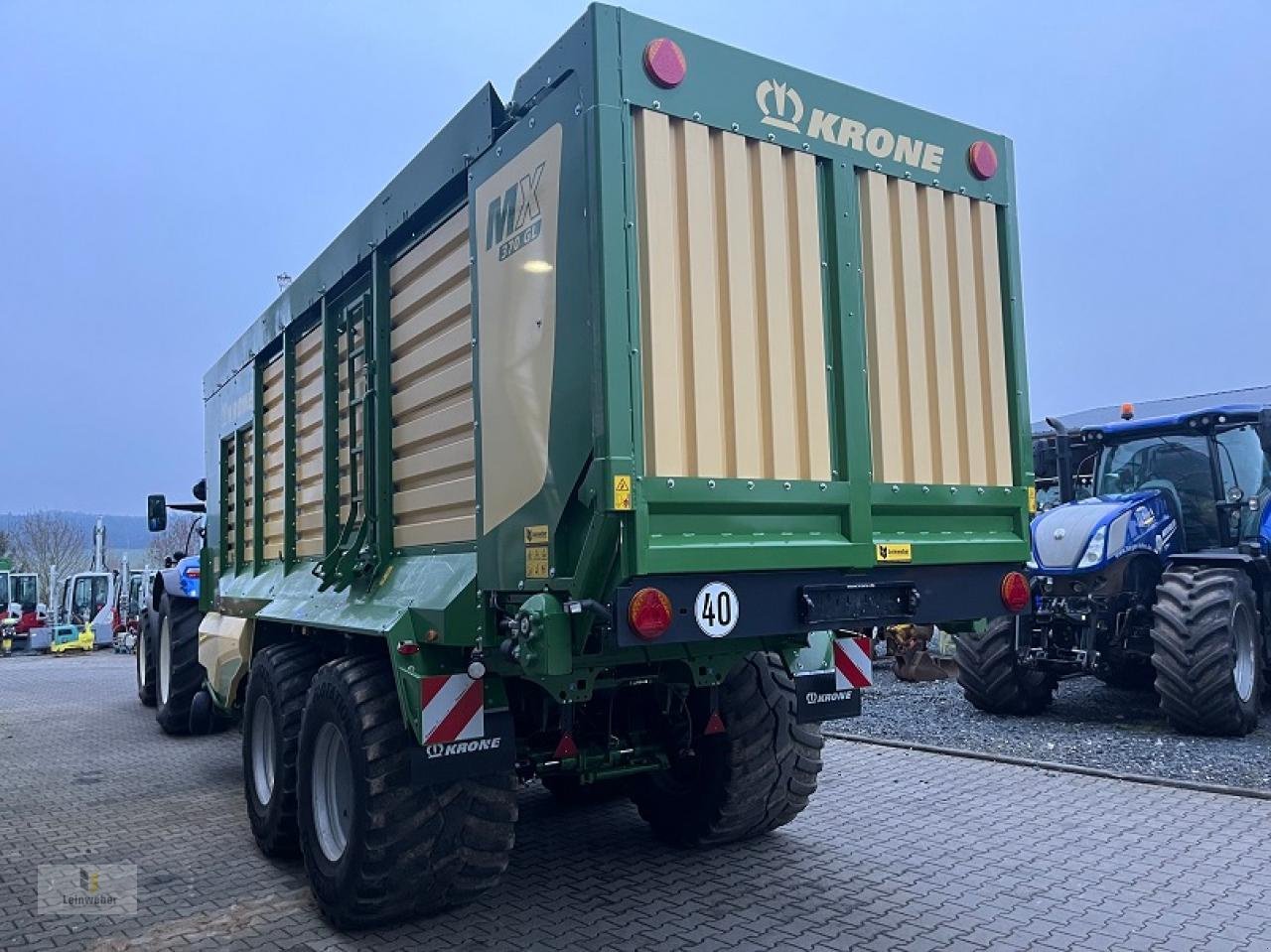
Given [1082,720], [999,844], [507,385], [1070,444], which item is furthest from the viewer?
[1070,444]

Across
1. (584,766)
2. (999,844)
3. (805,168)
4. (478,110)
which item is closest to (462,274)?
(478,110)

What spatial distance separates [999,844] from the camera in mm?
5348

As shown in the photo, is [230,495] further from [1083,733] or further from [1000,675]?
[1083,733]

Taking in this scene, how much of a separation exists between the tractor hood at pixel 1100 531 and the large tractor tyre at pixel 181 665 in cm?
754

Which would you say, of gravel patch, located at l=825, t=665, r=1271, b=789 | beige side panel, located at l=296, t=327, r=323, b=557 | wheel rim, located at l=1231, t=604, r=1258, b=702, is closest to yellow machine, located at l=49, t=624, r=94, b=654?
gravel patch, located at l=825, t=665, r=1271, b=789

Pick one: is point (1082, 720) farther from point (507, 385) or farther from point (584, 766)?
point (507, 385)

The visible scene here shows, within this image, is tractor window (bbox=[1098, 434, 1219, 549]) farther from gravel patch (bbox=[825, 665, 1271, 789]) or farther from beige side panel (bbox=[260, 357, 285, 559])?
beige side panel (bbox=[260, 357, 285, 559])

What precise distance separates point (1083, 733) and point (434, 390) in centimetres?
608

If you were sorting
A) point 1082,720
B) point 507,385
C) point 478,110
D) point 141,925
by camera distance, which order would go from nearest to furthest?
point 507,385, point 478,110, point 141,925, point 1082,720

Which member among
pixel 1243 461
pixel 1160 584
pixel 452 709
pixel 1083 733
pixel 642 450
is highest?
pixel 1243 461

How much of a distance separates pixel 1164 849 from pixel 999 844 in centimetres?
78

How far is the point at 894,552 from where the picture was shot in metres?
3.96

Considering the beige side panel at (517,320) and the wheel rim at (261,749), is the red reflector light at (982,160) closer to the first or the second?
the beige side panel at (517,320)

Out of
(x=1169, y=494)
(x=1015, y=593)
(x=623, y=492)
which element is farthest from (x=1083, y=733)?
(x=623, y=492)
